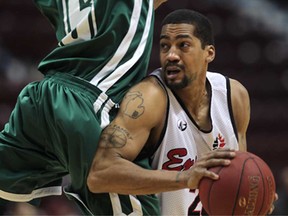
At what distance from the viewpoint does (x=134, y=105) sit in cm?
352

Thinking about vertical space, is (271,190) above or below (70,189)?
above

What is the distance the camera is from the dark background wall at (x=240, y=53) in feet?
26.3

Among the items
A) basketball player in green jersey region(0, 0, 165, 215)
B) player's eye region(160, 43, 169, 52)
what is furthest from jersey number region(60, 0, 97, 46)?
player's eye region(160, 43, 169, 52)

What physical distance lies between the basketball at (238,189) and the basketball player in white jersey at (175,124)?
51mm

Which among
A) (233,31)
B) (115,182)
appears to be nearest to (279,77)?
(233,31)

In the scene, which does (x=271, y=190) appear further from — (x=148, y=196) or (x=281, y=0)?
(x=281, y=0)

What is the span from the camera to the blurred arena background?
8.02 meters

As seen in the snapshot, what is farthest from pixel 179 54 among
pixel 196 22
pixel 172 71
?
pixel 196 22

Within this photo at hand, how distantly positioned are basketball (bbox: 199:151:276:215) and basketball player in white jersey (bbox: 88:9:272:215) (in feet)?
0.17

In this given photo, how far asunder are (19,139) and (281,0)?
20.0 feet

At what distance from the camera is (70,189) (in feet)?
12.5

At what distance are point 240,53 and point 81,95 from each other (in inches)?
206

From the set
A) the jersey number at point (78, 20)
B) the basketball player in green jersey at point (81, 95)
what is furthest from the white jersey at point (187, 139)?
the jersey number at point (78, 20)

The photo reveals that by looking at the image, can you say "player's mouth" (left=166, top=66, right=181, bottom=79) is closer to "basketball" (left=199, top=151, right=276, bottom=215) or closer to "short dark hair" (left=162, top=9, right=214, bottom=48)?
"short dark hair" (left=162, top=9, right=214, bottom=48)
